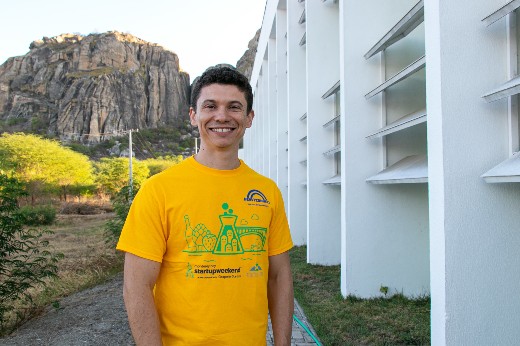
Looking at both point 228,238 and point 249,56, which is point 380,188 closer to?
point 228,238

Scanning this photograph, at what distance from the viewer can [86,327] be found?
5312 millimetres

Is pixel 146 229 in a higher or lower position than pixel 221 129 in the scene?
lower

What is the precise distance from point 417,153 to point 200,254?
510 cm

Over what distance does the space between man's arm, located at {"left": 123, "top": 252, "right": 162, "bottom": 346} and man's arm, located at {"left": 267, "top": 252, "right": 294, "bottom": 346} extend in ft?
2.08

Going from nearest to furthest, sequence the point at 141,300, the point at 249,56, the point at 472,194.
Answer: the point at 141,300 < the point at 472,194 < the point at 249,56

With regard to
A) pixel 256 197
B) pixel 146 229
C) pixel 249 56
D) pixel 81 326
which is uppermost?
pixel 249 56

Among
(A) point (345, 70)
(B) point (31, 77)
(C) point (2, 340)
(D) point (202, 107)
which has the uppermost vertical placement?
(B) point (31, 77)

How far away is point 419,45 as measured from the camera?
6.30 m

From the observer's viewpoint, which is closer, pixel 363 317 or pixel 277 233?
pixel 277 233

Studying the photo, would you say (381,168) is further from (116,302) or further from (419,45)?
(116,302)

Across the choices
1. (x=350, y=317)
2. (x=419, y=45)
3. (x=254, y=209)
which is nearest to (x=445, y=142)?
(x=254, y=209)

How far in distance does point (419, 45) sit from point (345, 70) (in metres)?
1.10

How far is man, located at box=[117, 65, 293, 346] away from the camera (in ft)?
5.90

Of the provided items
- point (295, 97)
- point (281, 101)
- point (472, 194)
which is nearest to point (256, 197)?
point (472, 194)
